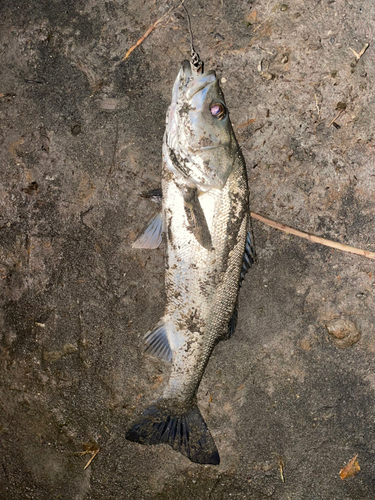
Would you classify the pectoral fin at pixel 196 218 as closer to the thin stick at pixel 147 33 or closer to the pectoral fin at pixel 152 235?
the pectoral fin at pixel 152 235

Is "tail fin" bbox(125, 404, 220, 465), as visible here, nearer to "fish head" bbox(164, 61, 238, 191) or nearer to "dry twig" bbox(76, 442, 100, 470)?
"dry twig" bbox(76, 442, 100, 470)

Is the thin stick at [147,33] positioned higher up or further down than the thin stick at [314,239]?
higher up

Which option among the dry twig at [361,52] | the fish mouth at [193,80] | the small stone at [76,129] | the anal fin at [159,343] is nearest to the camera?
the fish mouth at [193,80]

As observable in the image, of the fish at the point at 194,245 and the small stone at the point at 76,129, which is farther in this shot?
the small stone at the point at 76,129

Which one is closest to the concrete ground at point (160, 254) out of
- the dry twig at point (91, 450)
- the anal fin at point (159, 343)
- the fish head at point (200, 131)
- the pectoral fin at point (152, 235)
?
the dry twig at point (91, 450)

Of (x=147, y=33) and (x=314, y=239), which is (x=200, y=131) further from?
(x=314, y=239)

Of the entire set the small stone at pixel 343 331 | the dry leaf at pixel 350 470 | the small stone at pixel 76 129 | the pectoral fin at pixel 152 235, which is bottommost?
the dry leaf at pixel 350 470

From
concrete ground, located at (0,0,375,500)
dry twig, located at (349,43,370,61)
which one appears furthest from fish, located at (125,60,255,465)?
dry twig, located at (349,43,370,61)

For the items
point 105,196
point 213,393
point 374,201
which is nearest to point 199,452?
point 213,393
